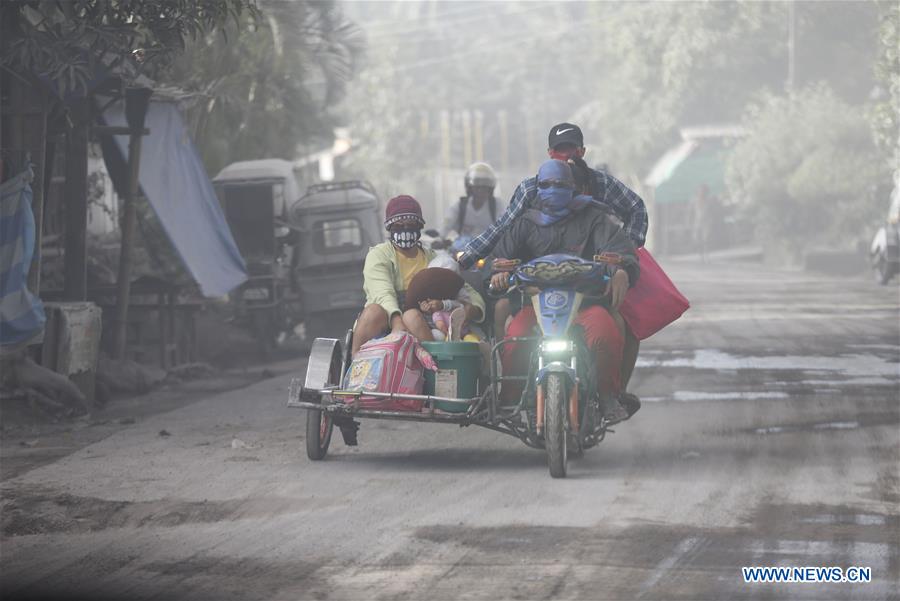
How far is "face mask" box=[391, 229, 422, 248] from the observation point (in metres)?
10.3

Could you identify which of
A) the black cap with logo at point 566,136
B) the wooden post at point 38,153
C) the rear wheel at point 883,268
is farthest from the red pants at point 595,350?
the rear wheel at point 883,268

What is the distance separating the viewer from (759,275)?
1535 inches

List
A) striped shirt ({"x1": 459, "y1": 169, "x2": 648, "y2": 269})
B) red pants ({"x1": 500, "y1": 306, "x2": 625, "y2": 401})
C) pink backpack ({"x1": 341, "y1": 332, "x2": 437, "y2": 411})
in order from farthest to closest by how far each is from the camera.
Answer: striped shirt ({"x1": 459, "y1": 169, "x2": 648, "y2": 269}), red pants ({"x1": 500, "y1": 306, "x2": 625, "y2": 401}), pink backpack ({"x1": 341, "y1": 332, "x2": 437, "y2": 411})

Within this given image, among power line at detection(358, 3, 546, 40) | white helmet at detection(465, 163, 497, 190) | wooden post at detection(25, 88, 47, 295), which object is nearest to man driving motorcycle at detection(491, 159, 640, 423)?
white helmet at detection(465, 163, 497, 190)

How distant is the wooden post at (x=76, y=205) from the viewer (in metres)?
15.5

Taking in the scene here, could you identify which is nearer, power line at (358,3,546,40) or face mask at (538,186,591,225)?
face mask at (538,186,591,225)

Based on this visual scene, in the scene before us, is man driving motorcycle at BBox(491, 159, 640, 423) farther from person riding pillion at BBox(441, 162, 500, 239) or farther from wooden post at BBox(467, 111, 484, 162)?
wooden post at BBox(467, 111, 484, 162)

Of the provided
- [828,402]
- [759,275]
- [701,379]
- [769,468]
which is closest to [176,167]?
[701,379]

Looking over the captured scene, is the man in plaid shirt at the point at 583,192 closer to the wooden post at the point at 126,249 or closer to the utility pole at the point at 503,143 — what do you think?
the wooden post at the point at 126,249

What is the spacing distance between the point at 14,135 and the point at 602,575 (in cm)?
937

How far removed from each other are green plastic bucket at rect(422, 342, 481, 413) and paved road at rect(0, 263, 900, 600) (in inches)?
19.7

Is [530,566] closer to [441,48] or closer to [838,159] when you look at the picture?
[838,159]

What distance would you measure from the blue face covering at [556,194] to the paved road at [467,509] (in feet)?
5.33

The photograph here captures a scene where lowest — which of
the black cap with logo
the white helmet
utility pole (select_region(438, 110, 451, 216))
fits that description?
the white helmet
